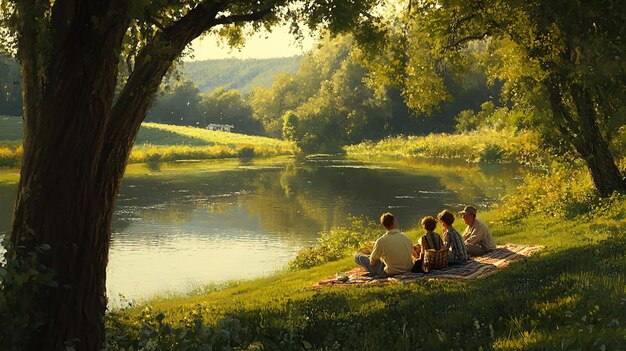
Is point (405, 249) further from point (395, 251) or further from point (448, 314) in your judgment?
point (448, 314)

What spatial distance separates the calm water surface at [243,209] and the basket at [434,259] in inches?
264

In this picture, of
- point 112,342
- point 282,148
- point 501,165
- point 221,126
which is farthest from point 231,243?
point 221,126

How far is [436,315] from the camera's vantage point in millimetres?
8031

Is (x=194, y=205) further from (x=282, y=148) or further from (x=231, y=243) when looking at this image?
(x=282, y=148)

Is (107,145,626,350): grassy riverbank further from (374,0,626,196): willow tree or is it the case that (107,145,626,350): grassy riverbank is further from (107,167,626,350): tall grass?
(374,0,626,196): willow tree

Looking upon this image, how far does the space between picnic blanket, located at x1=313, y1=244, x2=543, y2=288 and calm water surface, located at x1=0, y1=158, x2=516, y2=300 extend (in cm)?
522

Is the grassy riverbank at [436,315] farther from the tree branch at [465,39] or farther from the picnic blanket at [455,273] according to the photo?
the tree branch at [465,39]

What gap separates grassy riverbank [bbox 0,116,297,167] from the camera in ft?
212

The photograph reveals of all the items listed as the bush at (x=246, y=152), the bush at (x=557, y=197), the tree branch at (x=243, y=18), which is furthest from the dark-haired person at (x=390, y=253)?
the bush at (x=246, y=152)

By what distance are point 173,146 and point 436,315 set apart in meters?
69.4

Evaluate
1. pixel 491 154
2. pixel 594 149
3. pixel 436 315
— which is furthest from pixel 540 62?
pixel 491 154

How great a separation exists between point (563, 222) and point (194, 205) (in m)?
19.3

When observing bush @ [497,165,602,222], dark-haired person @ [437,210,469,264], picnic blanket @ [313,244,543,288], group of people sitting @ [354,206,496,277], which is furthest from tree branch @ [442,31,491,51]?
dark-haired person @ [437,210,469,264]

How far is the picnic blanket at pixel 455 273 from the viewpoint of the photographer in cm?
1266
